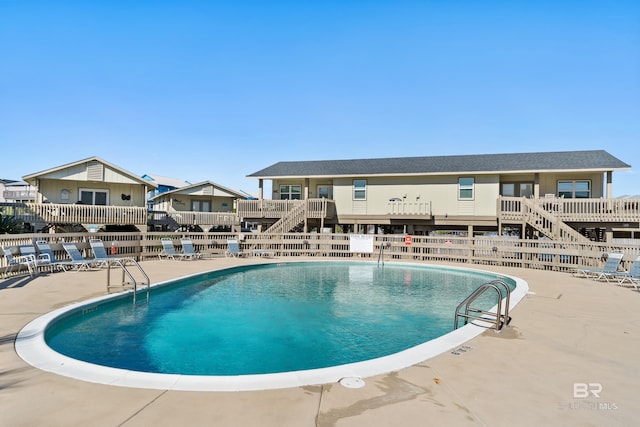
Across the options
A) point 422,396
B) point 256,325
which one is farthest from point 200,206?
point 422,396

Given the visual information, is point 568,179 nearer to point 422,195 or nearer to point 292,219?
point 422,195

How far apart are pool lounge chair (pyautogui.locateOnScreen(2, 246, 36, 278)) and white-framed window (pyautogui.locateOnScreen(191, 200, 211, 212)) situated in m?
23.6

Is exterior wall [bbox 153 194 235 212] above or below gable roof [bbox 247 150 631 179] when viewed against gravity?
below

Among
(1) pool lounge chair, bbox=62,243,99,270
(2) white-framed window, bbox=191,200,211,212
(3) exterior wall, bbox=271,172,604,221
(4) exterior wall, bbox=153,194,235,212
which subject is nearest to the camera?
(1) pool lounge chair, bbox=62,243,99,270

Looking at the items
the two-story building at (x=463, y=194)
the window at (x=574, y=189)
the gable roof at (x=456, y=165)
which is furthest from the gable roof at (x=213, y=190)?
the window at (x=574, y=189)

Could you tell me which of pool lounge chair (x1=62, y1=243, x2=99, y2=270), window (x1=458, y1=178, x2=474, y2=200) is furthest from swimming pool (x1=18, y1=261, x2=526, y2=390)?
window (x1=458, y1=178, x2=474, y2=200)

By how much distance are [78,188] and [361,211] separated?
19.6 m

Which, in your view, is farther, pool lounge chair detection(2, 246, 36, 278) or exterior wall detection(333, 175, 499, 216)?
exterior wall detection(333, 175, 499, 216)

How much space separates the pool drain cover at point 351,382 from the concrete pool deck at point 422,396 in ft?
0.26

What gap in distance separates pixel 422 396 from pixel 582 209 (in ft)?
64.9

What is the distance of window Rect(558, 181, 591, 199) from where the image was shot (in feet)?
71.8

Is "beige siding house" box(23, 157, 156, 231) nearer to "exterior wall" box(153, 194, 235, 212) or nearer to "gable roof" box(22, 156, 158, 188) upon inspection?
"gable roof" box(22, 156, 158, 188)

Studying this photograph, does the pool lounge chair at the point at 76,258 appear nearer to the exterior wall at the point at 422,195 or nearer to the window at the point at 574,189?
the exterior wall at the point at 422,195

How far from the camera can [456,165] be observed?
23.8 m
